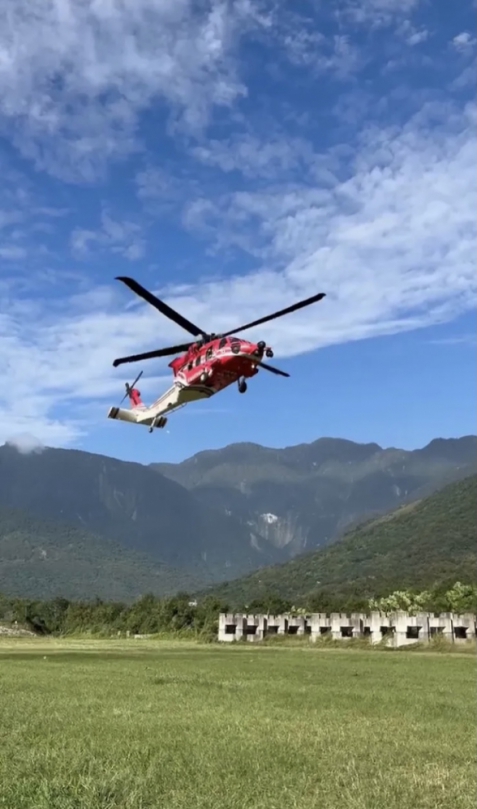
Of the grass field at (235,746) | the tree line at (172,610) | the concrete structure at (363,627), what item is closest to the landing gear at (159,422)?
the grass field at (235,746)

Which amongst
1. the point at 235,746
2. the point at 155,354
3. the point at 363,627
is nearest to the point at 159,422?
the point at 155,354

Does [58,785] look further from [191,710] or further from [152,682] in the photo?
[152,682]

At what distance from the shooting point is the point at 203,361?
2948cm

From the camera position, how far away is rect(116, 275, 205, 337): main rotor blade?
89.7 feet

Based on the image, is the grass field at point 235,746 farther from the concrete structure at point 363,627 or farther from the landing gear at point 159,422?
the concrete structure at point 363,627

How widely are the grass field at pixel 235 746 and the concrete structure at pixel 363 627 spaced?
37494 millimetres

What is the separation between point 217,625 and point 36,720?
247 ft

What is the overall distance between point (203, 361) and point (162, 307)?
2458 mm

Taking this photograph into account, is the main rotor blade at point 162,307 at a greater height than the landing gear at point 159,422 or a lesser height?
greater

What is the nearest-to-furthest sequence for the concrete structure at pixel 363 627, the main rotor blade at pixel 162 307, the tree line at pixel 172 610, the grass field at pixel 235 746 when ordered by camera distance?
the grass field at pixel 235 746
the main rotor blade at pixel 162 307
the concrete structure at pixel 363 627
the tree line at pixel 172 610

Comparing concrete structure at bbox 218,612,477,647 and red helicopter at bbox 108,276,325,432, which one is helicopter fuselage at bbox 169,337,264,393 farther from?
concrete structure at bbox 218,612,477,647

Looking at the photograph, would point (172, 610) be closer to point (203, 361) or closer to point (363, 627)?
point (363, 627)

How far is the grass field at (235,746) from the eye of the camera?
870 centimetres

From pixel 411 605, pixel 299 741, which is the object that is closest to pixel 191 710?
pixel 299 741
